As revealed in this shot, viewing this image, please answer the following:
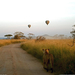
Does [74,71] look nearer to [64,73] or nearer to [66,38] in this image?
[64,73]

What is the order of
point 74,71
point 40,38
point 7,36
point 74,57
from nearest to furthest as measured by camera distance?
point 74,71, point 74,57, point 40,38, point 7,36

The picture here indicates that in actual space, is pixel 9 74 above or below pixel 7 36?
above

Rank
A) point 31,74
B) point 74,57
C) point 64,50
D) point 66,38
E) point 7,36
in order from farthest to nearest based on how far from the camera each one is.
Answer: point 7,36 → point 66,38 → point 64,50 → point 74,57 → point 31,74

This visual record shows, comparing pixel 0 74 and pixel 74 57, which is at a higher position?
pixel 74 57

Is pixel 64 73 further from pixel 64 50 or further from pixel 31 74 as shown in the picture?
pixel 64 50

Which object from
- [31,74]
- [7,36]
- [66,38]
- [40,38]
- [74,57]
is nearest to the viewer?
[31,74]

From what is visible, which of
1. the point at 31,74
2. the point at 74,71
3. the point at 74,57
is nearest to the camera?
the point at 74,71

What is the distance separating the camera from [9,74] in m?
6.90

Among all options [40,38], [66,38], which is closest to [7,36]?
[40,38]

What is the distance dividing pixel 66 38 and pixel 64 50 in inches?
303

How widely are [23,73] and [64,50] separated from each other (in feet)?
13.5

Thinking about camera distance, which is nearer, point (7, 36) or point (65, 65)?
point (65, 65)

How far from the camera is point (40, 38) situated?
25625mm

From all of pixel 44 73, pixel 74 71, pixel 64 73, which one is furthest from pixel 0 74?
pixel 74 71
